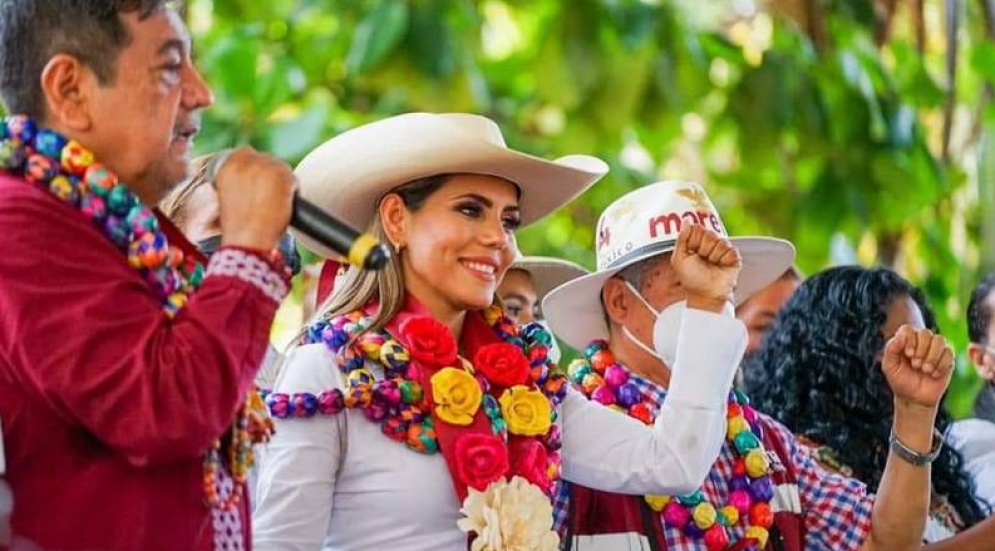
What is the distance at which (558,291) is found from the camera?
3.65m

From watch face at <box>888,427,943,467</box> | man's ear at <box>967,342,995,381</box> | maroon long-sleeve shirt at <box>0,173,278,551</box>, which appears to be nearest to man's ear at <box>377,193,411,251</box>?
maroon long-sleeve shirt at <box>0,173,278,551</box>

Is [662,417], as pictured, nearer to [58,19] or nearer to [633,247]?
[633,247]

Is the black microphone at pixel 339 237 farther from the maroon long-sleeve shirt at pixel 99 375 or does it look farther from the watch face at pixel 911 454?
the watch face at pixel 911 454

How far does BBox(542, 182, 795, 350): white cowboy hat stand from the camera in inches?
140

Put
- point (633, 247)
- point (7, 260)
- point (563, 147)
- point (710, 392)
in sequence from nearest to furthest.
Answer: point (7, 260) → point (710, 392) → point (633, 247) → point (563, 147)

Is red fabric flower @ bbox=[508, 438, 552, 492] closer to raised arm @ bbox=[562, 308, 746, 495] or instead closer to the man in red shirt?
raised arm @ bbox=[562, 308, 746, 495]

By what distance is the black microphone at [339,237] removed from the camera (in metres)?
2.21

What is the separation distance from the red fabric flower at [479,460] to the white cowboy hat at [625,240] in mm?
785

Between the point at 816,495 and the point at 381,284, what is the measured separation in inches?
40.7

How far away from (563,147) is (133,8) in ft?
13.5

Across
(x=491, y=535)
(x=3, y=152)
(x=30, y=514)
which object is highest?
(x=3, y=152)

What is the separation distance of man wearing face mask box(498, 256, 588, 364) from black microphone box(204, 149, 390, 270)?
6.60ft

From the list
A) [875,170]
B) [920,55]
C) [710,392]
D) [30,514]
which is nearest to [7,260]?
[30,514]

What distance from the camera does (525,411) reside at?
3.00 metres
